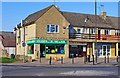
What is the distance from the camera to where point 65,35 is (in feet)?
144

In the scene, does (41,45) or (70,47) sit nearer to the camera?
(41,45)

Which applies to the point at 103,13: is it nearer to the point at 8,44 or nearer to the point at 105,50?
the point at 105,50

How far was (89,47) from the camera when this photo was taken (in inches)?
1864

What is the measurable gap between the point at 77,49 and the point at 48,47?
19.4 ft

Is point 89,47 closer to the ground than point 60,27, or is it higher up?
closer to the ground

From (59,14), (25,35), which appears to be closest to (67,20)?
(59,14)

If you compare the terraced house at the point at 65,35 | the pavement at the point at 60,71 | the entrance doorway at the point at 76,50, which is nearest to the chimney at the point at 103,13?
the terraced house at the point at 65,35

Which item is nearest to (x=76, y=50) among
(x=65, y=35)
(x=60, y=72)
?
(x=65, y=35)

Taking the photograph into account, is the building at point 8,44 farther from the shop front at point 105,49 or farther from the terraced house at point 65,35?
the shop front at point 105,49

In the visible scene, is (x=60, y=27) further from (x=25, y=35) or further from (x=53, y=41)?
(x=25, y=35)

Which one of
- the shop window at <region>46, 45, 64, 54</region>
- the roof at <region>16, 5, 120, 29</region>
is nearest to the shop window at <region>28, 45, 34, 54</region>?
the shop window at <region>46, 45, 64, 54</region>

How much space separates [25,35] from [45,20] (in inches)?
240

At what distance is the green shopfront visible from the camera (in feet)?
137

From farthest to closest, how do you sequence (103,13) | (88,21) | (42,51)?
(103,13)
(88,21)
(42,51)
